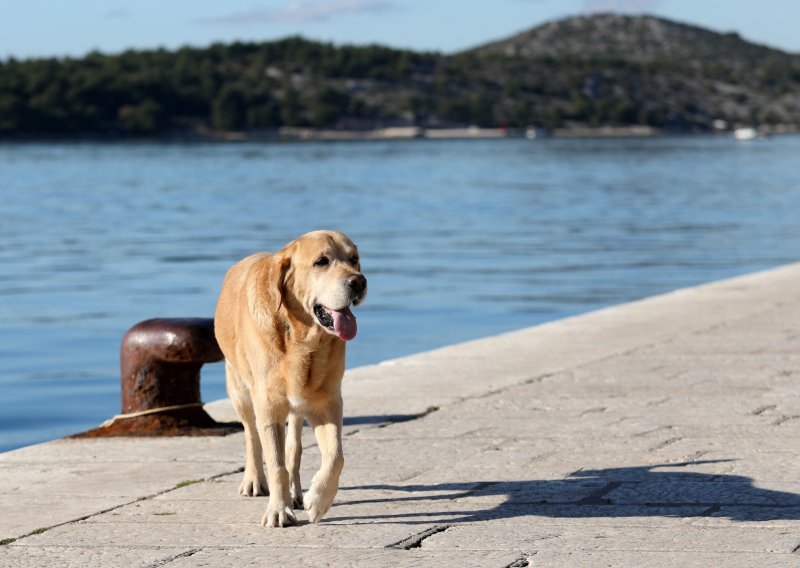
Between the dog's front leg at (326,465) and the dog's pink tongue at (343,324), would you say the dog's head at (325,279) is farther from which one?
the dog's front leg at (326,465)

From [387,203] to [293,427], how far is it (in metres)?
41.4

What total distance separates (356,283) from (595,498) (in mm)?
1388

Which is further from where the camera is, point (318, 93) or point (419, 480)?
point (318, 93)

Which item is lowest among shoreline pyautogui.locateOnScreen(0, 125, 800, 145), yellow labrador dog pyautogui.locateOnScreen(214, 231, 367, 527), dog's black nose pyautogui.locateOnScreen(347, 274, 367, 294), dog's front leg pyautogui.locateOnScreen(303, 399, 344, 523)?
shoreline pyautogui.locateOnScreen(0, 125, 800, 145)

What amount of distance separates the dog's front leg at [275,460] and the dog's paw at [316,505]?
0.13m

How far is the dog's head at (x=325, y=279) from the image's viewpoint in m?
5.50

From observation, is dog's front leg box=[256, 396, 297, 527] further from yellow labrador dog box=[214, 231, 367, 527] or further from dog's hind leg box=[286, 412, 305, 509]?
dog's hind leg box=[286, 412, 305, 509]

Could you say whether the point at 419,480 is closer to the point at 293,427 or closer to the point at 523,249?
the point at 293,427

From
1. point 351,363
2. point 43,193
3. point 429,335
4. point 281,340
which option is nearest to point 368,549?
point 281,340

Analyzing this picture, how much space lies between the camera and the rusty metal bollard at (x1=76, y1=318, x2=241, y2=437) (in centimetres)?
795

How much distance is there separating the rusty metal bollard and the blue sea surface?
9.33 feet

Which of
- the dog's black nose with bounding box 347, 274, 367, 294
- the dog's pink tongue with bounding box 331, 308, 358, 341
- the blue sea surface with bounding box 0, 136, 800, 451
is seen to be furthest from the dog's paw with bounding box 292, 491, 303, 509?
the blue sea surface with bounding box 0, 136, 800, 451

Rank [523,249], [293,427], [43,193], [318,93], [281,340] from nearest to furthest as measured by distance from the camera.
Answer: [281,340] → [293,427] → [523,249] → [43,193] → [318,93]

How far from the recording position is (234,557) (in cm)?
523
